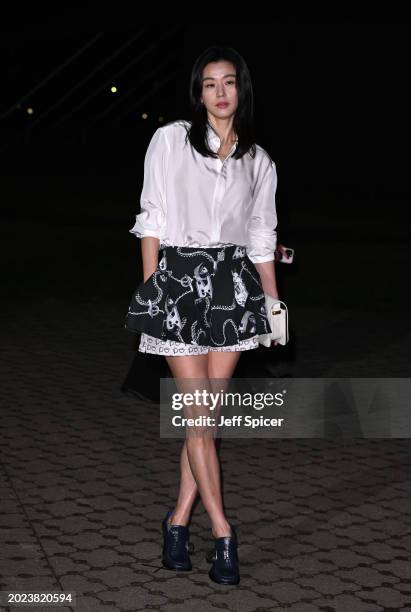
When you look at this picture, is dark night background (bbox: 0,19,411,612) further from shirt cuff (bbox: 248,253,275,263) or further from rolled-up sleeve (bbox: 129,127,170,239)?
shirt cuff (bbox: 248,253,275,263)

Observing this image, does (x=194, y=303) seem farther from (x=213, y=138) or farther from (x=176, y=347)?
(x=213, y=138)

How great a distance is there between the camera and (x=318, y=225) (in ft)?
65.2

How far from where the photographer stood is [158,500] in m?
5.13

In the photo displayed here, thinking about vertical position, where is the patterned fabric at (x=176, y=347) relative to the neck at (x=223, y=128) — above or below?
below

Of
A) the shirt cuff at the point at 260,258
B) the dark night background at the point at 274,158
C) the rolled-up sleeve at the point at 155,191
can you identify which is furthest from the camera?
the dark night background at the point at 274,158

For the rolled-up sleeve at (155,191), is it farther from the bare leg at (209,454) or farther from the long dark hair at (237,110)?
the bare leg at (209,454)

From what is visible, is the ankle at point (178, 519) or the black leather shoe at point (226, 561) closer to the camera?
the black leather shoe at point (226, 561)

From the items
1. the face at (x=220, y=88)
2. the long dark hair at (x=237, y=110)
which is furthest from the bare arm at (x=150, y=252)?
the face at (x=220, y=88)

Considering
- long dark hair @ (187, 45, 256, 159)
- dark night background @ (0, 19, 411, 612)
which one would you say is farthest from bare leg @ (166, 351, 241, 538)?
long dark hair @ (187, 45, 256, 159)

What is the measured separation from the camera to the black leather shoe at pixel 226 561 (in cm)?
404

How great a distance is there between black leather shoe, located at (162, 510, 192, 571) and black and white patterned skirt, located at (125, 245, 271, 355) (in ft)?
2.33

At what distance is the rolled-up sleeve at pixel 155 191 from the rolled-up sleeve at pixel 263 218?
36 centimetres

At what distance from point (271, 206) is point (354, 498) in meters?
1.74

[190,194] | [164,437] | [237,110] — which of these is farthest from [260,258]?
Answer: [164,437]
